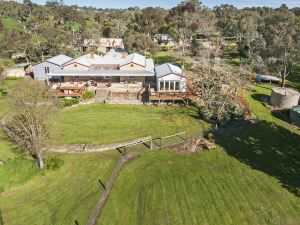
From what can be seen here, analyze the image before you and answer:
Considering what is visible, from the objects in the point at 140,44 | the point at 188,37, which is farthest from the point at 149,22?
the point at 140,44

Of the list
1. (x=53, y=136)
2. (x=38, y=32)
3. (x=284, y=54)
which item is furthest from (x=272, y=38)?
(x=38, y=32)

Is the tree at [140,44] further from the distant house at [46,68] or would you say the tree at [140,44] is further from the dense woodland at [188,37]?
the distant house at [46,68]

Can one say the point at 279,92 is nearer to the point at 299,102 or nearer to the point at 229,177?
the point at 299,102

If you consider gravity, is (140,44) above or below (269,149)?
above

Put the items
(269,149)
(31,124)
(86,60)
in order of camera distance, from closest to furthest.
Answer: (31,124) → (269,149) → (86,60)

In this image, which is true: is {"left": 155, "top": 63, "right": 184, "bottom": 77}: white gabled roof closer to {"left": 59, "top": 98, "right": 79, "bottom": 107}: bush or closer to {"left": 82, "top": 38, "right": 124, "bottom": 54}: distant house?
{"left": 59, "top": 98, "right": 79, "bottom": 107}: bush

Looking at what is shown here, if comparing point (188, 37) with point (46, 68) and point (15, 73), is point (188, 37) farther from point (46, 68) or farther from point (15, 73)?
point (15, 73)

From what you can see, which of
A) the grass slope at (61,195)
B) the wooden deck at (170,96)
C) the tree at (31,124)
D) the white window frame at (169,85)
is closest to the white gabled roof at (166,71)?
the white window frame at (169,85)

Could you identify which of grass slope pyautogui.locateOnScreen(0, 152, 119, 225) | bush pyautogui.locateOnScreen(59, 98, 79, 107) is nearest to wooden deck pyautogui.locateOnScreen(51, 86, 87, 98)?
bush pyautogui.locateOnScreen(59, 98, 79, 107)
